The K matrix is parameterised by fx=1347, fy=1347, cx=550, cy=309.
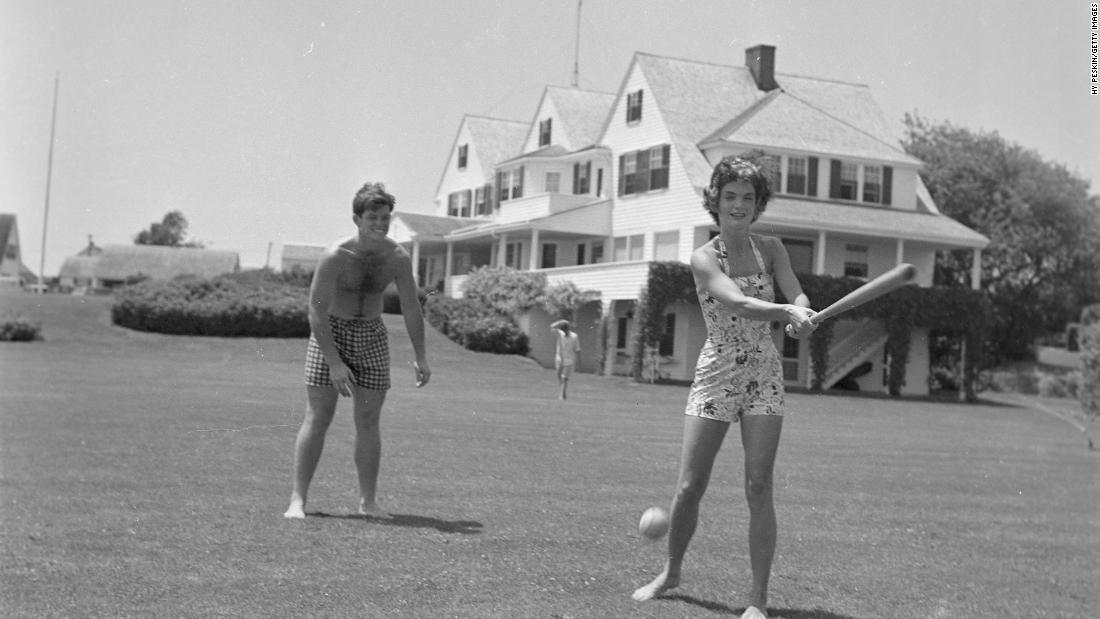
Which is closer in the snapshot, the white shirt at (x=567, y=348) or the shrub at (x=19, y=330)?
the white shirt at (x=567, y=348)

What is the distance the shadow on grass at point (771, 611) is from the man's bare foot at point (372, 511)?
8.87 feet

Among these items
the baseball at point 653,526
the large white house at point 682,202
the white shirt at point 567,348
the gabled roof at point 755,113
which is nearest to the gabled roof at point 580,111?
the large white house at point 682,202

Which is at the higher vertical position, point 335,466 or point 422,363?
point 422,363

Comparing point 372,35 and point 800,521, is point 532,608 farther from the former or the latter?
point 372,35

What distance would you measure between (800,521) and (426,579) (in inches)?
161

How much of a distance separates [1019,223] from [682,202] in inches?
1153

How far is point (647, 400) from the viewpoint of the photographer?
90.2ft

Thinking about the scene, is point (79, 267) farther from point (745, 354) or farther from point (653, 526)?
point (745, 354)

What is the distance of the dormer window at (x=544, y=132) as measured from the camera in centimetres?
5456

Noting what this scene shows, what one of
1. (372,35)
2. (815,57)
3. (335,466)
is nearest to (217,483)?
(335,466)

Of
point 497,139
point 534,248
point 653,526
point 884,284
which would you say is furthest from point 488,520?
point 497,139

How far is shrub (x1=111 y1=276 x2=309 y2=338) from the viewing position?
118 feet

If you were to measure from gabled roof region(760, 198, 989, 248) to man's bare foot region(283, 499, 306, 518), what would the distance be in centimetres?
2959

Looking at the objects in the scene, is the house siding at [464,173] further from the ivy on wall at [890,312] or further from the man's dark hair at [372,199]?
the man's dark hair at [372,199]
